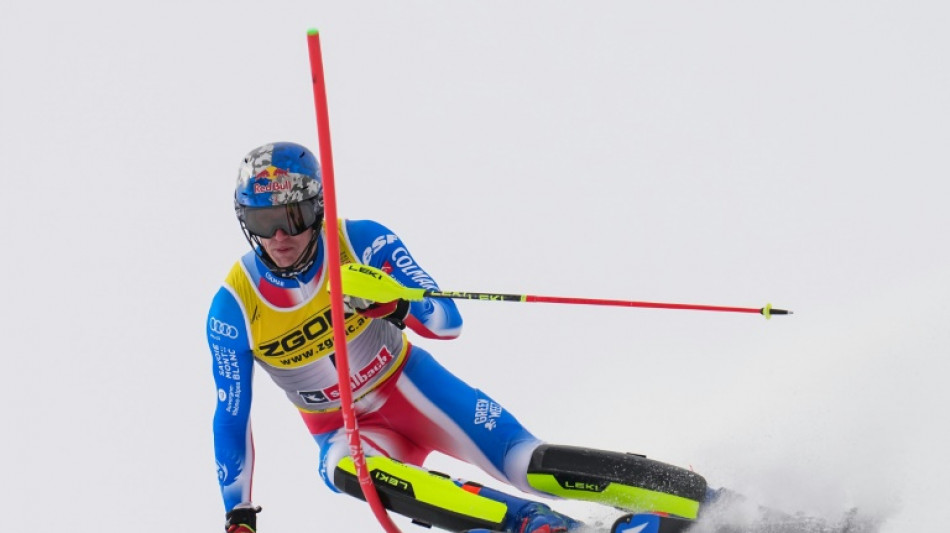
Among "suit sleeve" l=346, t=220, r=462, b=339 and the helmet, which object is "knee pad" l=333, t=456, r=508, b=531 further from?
the helmet

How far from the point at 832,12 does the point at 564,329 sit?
15.7ft

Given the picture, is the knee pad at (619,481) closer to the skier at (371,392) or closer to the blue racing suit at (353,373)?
the skier at (371,392)

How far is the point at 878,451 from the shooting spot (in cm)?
499

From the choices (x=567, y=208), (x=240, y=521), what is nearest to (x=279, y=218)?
(x=240, y=521)

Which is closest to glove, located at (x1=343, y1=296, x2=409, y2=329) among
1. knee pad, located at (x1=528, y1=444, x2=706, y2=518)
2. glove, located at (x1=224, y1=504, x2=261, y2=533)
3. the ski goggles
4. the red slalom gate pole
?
the red slalom gate pole

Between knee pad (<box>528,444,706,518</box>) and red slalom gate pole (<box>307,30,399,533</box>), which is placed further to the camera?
knee pad (<box>528,444,706,518</box>)

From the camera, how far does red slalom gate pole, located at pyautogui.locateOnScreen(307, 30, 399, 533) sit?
4.14m

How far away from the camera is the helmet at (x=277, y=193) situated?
4848 millimetres

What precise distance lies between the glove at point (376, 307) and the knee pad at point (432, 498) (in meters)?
0.59

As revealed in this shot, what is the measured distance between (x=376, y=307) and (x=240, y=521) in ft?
3.39

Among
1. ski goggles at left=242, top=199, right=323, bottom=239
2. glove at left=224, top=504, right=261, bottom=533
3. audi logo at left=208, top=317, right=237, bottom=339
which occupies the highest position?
ski goggles at left=242, top=199, right=323, bottom=239

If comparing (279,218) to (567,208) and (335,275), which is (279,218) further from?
(567,208)

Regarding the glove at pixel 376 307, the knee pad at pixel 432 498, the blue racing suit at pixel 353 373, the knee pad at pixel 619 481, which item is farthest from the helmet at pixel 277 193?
the knee pad at pixel 619 481

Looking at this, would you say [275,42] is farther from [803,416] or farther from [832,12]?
[803,416]
